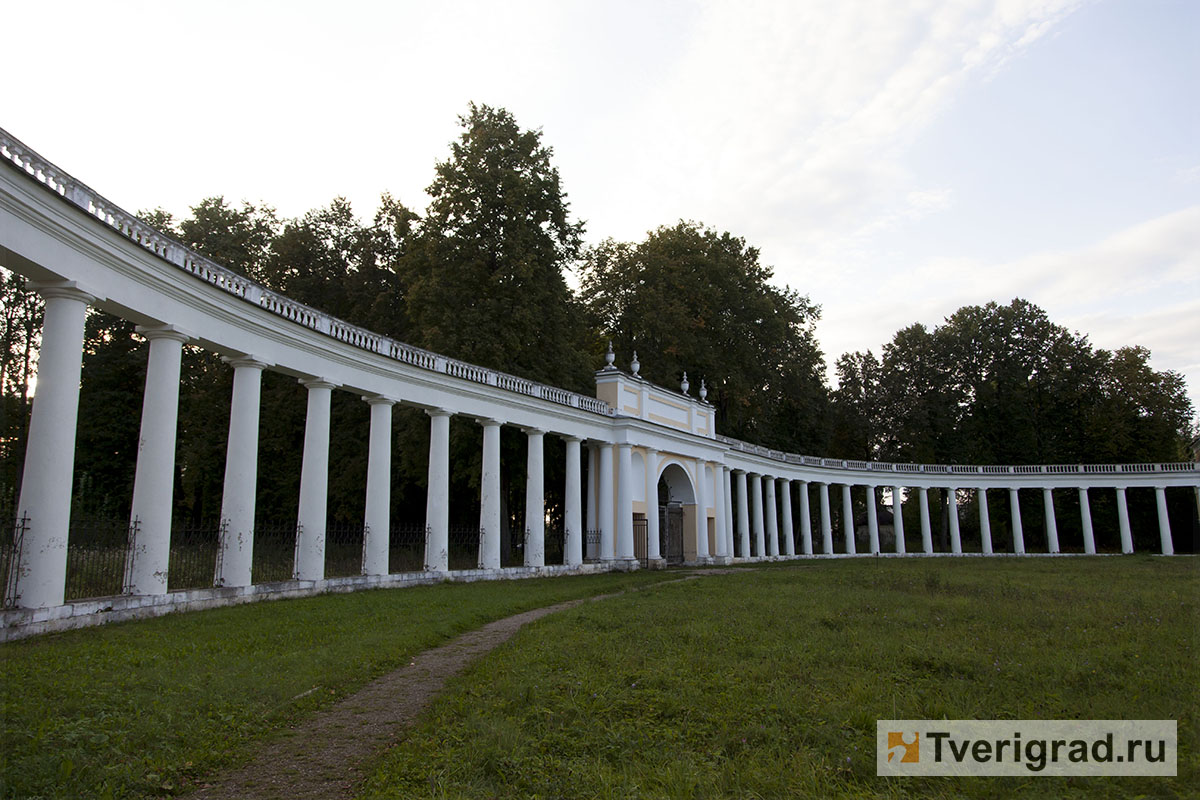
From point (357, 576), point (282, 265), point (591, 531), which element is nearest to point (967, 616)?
point (357, 576)

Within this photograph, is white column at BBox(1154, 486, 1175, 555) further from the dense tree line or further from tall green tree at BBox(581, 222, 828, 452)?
tall green tree at BBox(581, 222, 828, 452)

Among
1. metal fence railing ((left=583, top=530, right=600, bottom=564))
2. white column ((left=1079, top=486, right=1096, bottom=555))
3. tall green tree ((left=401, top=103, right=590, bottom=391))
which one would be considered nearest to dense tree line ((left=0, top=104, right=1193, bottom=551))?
tall green tree ((left=401, top=103, right=590, bottom=391))

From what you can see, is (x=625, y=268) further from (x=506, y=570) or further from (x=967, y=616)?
(x=967, y=616)

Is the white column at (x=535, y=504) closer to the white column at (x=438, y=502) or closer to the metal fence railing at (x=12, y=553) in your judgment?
the white column at (x=438, y=502)

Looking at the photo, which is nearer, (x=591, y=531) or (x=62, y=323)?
(x=62, y=323)

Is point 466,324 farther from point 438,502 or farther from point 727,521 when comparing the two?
point 727,521

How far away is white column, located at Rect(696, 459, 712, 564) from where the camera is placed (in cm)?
4072

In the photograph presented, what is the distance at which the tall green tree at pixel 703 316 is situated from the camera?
145 ft

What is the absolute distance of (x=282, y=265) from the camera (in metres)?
39.5

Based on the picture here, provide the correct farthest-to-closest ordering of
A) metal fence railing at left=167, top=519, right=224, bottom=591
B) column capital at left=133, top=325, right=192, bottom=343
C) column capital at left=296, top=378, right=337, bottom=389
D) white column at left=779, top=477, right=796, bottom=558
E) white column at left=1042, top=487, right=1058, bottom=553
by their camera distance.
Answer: white column at left=1042, top=487, right=1058, bottom=553 < white column at left=779, top=477, right=796, bottom=558 < column capital at left=296, top=378, right=337, bottom=389 < metal fence railing at left=167, top=519, right=224, bottom=591 < column capital at left=133, top=325, right=192, bottom=343

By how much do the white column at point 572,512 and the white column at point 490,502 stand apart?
4.75 meters

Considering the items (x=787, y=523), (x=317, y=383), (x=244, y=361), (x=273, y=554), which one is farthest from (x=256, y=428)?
(x=787, y=523)

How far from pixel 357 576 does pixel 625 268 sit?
2775cm

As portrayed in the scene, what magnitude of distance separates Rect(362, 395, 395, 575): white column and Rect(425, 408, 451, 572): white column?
1.93m
